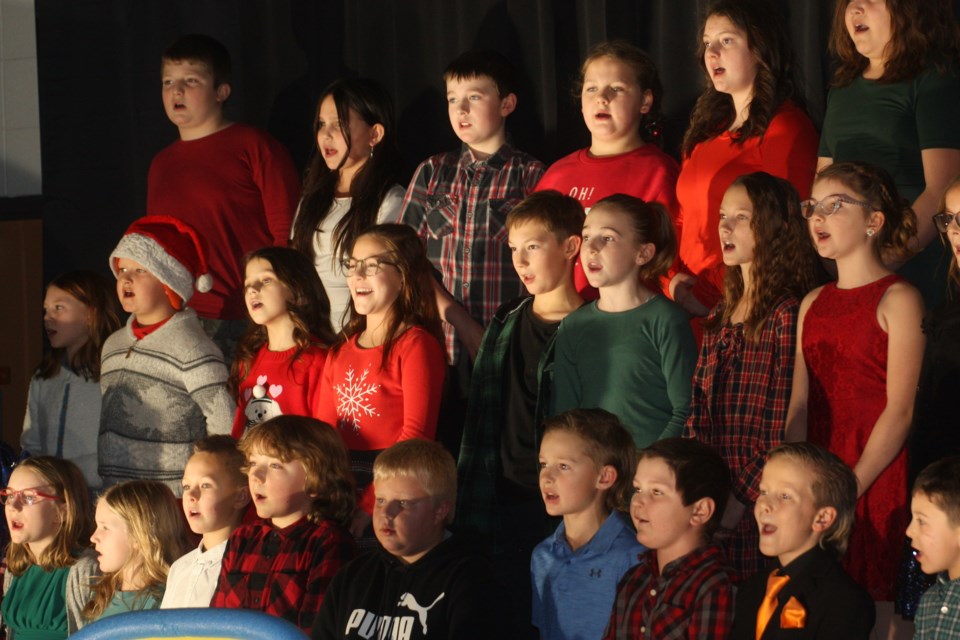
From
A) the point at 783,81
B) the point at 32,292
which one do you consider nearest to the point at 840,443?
the point at 783,81

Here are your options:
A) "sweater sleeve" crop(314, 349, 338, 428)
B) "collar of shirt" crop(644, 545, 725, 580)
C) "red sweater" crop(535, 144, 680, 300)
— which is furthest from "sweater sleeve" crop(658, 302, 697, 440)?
"sweater sleeve" crop(314, 349, 338, 428)

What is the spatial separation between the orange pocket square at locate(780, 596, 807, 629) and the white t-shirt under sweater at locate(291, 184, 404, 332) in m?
2.23

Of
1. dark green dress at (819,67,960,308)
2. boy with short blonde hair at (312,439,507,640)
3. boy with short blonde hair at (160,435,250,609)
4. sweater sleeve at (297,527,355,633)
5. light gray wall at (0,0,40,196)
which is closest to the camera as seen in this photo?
boy with short blonde hair at (312,439,507,640)

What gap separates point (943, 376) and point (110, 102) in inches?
160

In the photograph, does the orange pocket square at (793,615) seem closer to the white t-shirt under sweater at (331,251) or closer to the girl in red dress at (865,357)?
the girl in red dress at (865,357)

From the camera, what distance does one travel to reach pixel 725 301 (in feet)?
12.3

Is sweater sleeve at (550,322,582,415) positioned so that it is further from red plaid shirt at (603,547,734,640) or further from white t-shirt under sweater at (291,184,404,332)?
white t-shirt under sweater at (291,184,404,332)

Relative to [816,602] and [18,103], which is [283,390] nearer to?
[816,602]

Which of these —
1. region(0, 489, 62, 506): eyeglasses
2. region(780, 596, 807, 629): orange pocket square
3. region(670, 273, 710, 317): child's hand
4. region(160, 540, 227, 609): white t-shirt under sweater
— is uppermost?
region(670, 273, 710, 317): child's hand

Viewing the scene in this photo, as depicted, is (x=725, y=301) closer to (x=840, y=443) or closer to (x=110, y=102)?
(x=840, y=443)

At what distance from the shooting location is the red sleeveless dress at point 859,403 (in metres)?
3.36

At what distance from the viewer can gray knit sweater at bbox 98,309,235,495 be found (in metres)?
4.61

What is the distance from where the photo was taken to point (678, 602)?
127 inches

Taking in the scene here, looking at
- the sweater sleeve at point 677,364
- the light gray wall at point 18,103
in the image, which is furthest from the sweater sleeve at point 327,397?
the light gray wall at point 18,103
